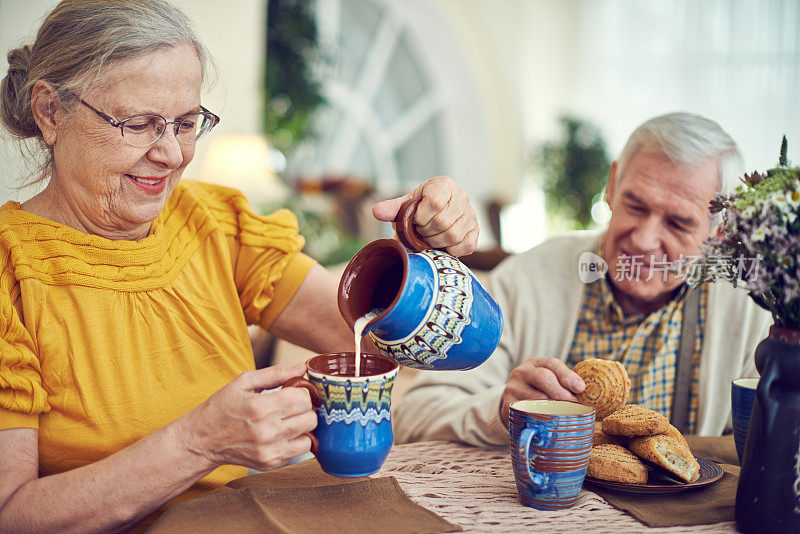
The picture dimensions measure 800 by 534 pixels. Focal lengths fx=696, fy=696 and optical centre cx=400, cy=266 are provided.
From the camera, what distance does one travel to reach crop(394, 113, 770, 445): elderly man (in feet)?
5.00

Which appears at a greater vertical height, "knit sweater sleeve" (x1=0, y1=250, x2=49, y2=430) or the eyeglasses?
the eyeglasses

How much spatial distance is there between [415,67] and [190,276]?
6900 mm

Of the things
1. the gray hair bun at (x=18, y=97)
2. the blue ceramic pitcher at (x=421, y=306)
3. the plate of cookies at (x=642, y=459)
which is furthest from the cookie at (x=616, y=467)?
the gray hair bun at (x=18, y=97)

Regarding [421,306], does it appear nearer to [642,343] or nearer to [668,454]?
[668,454]

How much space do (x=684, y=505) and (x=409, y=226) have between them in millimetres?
551

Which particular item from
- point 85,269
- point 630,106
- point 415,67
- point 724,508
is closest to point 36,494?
point 85,269

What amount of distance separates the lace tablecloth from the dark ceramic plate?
0.08ft

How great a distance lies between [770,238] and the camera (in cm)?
82

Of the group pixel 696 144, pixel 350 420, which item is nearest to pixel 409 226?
pixel 350 420

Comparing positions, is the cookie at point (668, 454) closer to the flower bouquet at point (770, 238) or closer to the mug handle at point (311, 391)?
the flower bouquet at point (770, 238)

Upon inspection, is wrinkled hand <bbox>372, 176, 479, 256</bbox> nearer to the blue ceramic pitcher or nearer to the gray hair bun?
the blue ceramic pitcher

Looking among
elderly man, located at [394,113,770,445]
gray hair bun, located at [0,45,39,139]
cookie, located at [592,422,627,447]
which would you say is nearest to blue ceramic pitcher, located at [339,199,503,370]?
cookie, located at [592,422,627,447]

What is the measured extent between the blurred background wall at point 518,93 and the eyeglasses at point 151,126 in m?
4.63

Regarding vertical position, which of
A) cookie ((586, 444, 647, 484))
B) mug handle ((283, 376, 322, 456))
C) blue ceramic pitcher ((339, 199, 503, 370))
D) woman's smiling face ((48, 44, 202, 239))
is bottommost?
cookie ((586, 444, 647, 484))
